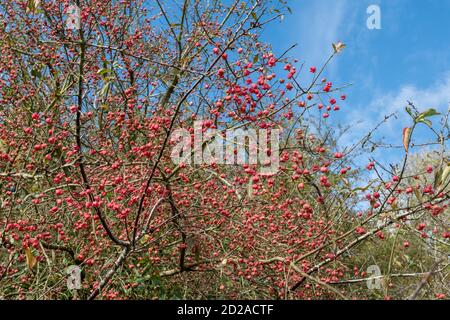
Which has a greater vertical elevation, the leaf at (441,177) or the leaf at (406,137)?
the leaf at (406,137)

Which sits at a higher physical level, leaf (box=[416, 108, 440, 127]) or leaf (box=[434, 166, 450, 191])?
leaf (box=[416, 108, 440, 127])

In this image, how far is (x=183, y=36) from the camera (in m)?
6.09

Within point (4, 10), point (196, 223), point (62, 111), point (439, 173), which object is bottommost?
point (196, 223)

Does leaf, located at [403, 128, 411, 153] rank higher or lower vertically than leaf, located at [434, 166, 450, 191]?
higher

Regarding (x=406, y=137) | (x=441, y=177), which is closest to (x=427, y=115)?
(x=406, y=137)

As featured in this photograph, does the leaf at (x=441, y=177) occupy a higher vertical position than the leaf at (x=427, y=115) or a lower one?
lower

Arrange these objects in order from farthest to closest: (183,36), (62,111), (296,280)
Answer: (183,36)
(62,111)
(296,280)

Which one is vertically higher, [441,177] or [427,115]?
[427,115]

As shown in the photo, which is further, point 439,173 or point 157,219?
point 157,219

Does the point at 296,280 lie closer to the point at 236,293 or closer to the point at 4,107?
the point at 236,293

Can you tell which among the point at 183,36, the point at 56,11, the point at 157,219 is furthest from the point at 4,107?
the point at 157,219

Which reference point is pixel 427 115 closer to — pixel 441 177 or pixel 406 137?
pixel 406 137
